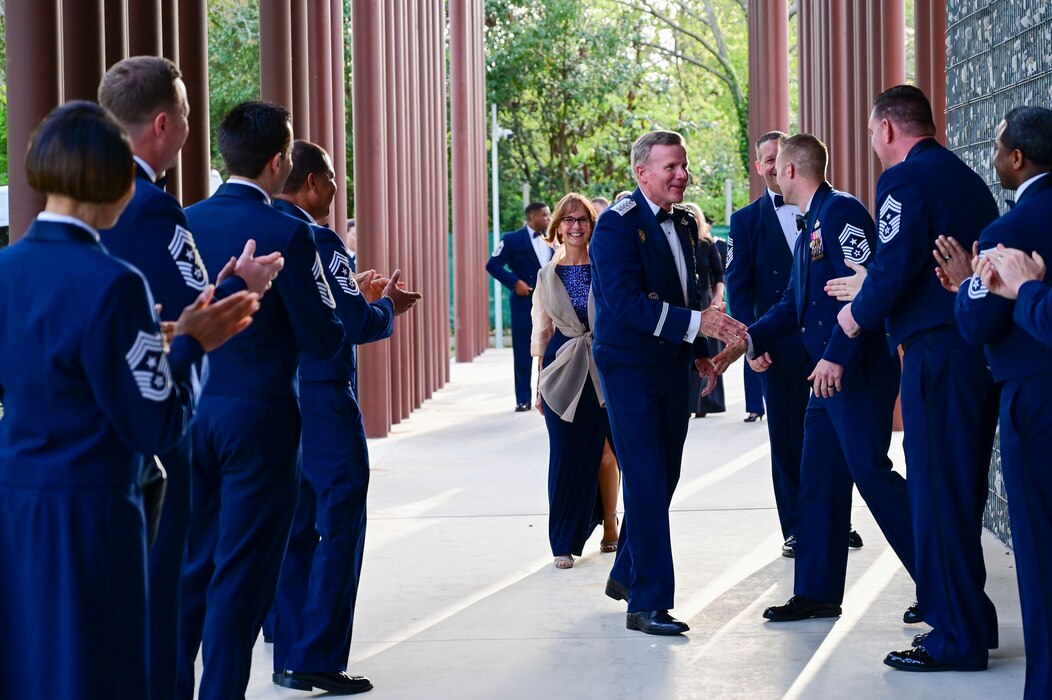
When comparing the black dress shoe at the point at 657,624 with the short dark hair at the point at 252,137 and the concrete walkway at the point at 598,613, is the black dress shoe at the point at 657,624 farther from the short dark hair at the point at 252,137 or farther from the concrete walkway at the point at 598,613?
the short dark hair at the point at 252,137

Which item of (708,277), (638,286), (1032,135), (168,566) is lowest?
(168,566)

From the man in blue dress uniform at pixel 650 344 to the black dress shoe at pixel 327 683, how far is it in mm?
1265

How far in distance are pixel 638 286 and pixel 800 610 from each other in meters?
1.46

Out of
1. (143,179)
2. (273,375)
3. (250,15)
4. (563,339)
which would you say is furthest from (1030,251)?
(250,15)

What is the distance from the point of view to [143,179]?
351 centimetres

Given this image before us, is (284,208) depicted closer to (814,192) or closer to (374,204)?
(814,192)

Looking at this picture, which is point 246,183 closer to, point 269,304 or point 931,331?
point 269,304

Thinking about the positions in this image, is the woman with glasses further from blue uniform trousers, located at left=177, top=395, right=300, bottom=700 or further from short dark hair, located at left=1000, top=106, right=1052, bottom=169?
blue uniform trousers, located at left=177, top=395, right=300, bottom=700

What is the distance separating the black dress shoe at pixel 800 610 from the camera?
5.63 meters

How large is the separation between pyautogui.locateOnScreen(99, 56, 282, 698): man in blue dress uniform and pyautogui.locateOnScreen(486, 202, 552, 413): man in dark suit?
32.9ft

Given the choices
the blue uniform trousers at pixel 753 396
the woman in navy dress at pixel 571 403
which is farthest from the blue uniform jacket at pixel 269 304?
the blue uniform trousers at pixel 753 396

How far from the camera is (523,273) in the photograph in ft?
50.9

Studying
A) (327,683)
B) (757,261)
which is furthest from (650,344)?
(757,261)

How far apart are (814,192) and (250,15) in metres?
25.2
